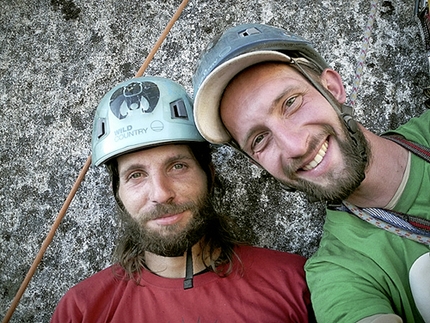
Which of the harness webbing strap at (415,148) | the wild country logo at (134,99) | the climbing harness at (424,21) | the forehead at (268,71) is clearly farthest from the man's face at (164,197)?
the climbing harness at (424,21)

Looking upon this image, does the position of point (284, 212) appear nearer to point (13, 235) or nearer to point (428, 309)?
point (428, 309)

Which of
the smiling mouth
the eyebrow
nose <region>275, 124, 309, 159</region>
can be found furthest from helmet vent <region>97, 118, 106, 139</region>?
the smiling mouth

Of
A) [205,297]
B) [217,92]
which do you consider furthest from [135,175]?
[205,297]

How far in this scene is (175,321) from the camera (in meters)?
2.52

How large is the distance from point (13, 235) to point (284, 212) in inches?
79.0

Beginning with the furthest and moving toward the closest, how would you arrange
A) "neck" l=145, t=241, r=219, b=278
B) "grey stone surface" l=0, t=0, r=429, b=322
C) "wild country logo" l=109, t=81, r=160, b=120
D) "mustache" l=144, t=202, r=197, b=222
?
"grey stone surface" l=0, t=0, r=429, b=322 < "neck" l=145, t=241, r=219, b=278 < "wild country logo" l=109, t=81, r=160, b=120 < "mustache" l=144, t=202, r=197, b=222

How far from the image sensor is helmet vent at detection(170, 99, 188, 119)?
2.61 metres

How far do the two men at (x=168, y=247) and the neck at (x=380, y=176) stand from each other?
624 mm

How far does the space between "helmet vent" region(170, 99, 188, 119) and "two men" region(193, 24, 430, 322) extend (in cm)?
21

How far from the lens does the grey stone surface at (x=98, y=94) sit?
3.20m

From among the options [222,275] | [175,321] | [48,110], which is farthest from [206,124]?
[48,110]

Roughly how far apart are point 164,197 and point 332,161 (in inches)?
34.6

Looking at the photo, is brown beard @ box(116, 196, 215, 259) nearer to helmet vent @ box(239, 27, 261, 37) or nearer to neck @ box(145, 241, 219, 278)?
neck @ box(145, 241, 219, 278)

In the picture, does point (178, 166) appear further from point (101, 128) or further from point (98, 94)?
point (98, 94)
